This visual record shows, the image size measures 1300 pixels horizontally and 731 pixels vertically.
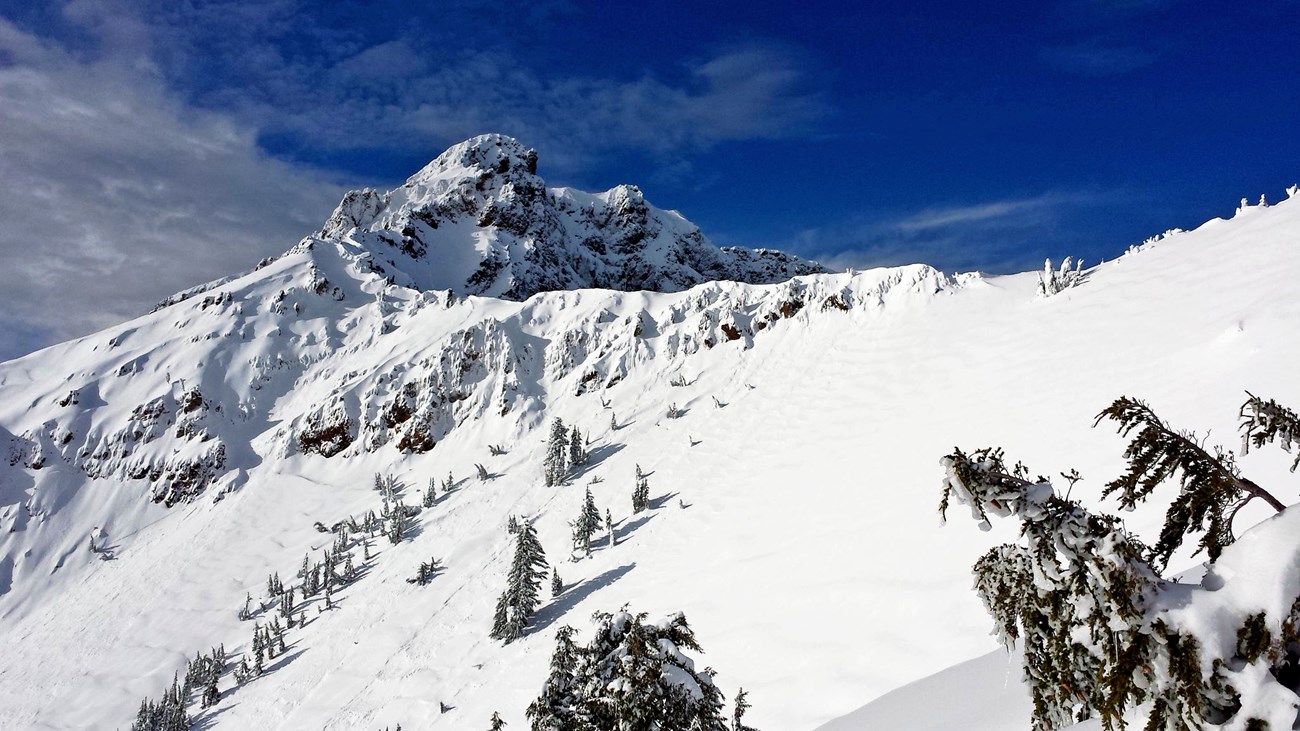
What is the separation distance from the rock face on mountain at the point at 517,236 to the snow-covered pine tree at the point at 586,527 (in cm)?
6816

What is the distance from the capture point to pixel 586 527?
2678 cm

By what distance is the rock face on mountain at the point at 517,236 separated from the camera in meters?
103

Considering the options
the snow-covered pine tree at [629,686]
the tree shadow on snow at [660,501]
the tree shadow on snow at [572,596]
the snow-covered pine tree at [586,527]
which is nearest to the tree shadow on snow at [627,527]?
the tree shadow on snow at [660,501]

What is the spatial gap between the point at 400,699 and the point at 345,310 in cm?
5965

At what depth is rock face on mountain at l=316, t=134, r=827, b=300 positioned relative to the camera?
10325cm

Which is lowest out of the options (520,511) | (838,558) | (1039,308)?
(838,558)

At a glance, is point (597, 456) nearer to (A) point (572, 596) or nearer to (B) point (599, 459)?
(B) point (599, 459)

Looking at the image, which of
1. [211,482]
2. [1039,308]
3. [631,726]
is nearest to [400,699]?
[631,726]

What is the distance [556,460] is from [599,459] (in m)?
2.51

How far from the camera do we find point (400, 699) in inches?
809

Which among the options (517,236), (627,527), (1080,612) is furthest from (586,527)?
(517,236)

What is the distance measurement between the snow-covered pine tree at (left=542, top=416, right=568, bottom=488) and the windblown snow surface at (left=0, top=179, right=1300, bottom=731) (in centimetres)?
101

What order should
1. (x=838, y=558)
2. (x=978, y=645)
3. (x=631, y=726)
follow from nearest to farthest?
(x=631, y=726)
(x=978, y=645)
(x=838, y=558)

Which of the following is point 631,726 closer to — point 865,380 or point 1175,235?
point 865,380
